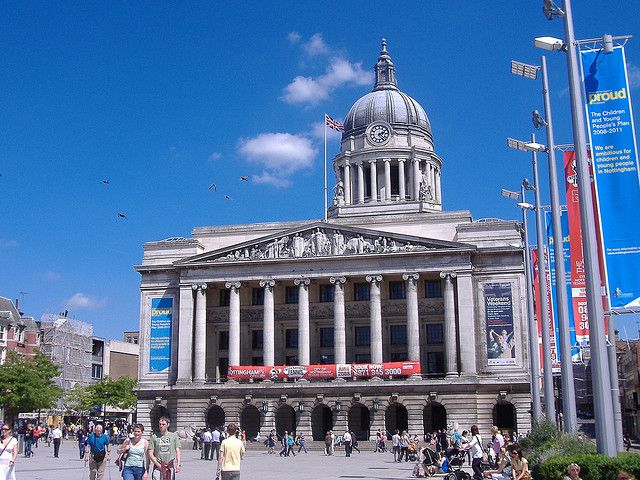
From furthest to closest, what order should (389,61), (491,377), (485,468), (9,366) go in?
(389,61), (9,366), (491,377), (485,468)

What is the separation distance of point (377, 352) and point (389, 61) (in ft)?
163

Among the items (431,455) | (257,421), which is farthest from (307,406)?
(431,455)

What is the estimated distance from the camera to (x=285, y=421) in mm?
76062

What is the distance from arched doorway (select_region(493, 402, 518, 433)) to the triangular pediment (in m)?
13.9

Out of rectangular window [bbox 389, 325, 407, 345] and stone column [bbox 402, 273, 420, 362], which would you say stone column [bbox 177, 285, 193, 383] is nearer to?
rectangular window [bbox 389, 325, 407, 345]

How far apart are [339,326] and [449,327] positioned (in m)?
9.72

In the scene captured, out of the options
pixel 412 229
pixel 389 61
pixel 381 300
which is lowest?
pixel 381 300

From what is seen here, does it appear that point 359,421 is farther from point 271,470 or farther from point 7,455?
point 7,455

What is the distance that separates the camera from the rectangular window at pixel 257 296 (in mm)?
81381

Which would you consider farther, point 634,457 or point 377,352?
point 377,352

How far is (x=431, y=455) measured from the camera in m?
38.4

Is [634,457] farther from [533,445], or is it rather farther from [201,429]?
[201,429]

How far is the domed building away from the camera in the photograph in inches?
2817

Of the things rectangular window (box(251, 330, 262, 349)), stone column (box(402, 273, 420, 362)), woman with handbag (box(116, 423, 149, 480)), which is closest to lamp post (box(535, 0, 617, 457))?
woman with handbag (box(116, 423, 149, 480))
